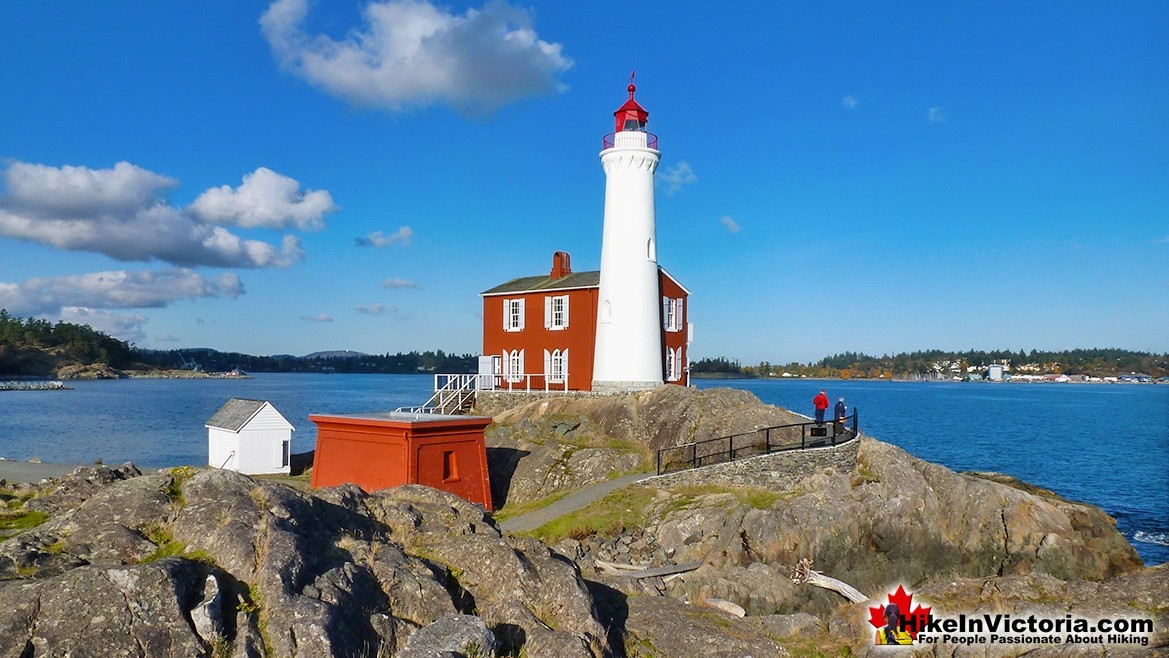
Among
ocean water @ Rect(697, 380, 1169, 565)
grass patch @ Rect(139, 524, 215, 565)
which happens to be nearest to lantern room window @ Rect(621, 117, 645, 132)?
ocean water @ Rect(697, 380, 1169, 565)

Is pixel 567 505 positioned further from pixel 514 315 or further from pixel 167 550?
pixel 514 315

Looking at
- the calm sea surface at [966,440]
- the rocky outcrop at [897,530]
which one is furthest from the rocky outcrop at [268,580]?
the calm sea surface at [966,440]

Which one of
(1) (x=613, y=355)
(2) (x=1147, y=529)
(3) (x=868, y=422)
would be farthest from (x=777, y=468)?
(3) (x=868, y=422)

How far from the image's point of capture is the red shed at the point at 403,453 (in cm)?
2155

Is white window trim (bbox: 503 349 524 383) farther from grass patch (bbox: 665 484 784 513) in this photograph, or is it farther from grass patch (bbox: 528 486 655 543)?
grass patch (bbox: 665 484 784 513)

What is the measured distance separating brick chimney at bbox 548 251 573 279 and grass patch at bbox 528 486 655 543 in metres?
18.3

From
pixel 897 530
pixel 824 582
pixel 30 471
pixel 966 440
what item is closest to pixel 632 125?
pixel 897 530

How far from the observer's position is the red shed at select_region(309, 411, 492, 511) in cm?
2155

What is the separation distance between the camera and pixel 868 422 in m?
78.1

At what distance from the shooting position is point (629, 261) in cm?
3291

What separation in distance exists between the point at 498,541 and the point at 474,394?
2923cm

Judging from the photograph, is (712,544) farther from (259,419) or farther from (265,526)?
(259,419)

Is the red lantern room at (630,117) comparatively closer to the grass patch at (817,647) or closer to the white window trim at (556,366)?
the white window trim at (556,366)

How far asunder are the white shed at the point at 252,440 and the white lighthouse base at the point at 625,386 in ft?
41.8
